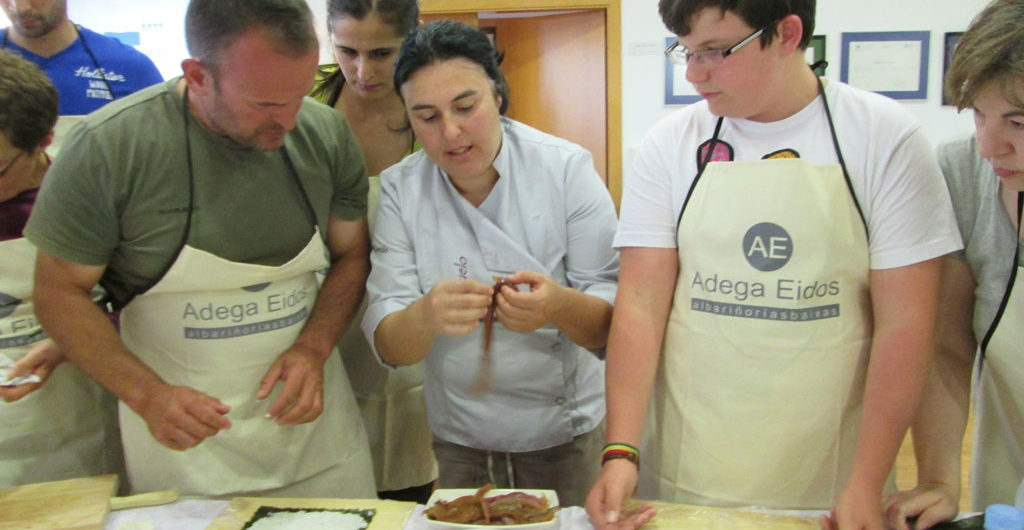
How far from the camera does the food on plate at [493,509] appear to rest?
130cm

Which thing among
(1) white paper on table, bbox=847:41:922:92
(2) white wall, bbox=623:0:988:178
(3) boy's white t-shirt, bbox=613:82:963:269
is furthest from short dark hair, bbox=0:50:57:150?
(1) white paper on table, bbox=847:41:922:92

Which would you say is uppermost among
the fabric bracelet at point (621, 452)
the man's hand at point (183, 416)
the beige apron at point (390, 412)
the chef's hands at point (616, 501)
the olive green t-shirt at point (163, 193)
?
the olive green t-shirt at point (163, 193)

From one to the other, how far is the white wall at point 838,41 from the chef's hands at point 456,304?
10.6 feet

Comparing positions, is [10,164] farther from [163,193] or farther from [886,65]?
[886,65]

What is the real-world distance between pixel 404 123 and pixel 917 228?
1.22 meters

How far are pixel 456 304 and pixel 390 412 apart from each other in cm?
75

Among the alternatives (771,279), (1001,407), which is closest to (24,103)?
(771,279)

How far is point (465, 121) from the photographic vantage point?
59.0 inches

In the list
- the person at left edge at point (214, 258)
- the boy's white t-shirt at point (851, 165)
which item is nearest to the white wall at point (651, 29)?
the person at left edge at point (214, 258)

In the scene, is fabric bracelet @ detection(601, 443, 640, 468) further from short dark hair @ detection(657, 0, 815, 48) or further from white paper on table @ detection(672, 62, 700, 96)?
white paper on table @ detection(672, 62, 700, 96)

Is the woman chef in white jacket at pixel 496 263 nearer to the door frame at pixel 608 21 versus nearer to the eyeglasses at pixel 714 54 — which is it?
the eyeglasses at pixel 714 54

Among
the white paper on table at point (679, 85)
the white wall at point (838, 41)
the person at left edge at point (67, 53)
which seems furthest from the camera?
the white paper on table at point (679, 85)

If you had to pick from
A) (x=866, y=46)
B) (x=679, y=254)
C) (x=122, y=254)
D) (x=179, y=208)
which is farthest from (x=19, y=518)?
(x=866, y=46)

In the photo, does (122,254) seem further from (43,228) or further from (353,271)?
(353,271)
